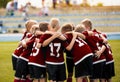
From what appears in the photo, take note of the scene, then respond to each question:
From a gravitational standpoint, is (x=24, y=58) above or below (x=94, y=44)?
below

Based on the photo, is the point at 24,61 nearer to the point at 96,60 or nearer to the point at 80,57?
the point at 80,57

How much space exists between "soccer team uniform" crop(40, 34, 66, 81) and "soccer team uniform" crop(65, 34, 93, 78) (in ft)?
0.88

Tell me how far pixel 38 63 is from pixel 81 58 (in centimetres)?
86

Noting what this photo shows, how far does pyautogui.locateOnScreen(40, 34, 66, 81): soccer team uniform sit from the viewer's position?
9273mm

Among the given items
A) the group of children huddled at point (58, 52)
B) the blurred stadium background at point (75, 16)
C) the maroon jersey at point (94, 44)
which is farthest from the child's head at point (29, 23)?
the blurred stadium background at point (75, 16)

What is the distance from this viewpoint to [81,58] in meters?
9.43

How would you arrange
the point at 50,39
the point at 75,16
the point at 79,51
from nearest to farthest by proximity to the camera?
1. the point at 50,39
2. the point at 79,51
3. the point at 75,16

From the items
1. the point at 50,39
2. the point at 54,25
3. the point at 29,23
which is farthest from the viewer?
the point at 29,23

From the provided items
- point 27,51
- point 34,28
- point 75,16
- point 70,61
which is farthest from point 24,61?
point 75,16

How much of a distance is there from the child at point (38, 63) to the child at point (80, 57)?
55 centimetres

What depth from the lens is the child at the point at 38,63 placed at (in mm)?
9375

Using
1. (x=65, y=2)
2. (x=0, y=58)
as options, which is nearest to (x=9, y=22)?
(x=65, y=2)

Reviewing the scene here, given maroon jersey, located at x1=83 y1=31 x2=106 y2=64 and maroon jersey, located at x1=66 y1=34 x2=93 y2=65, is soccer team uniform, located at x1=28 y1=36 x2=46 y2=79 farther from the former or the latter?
maroon jersey, located at x1=83 y1=31 x2=106 y2=64

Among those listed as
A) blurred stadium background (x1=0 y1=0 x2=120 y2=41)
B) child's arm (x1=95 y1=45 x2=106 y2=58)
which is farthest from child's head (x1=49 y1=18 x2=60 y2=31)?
blurred stadium background (x1=0 y1=0 x2=120 y2=41)
